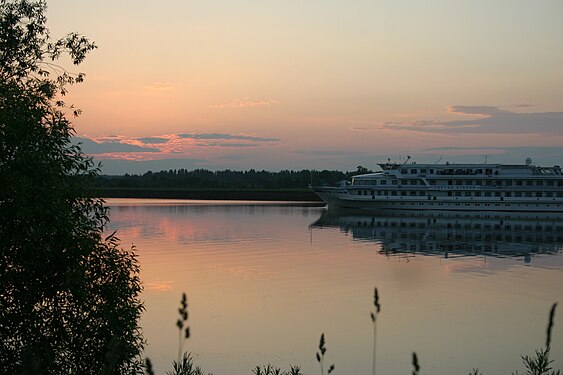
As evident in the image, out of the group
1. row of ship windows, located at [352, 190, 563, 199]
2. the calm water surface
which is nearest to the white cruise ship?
row of ship windows, located at [352, 190, 563, 199]

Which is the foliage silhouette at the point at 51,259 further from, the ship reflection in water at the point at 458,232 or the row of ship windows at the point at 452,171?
the row of ship windows at the point at 452,171

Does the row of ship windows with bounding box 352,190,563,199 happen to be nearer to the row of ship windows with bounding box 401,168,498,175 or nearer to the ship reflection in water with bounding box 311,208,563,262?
the ship reflection in water with bounding box 311,208,563,262

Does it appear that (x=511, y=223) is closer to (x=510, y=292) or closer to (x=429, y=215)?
(x=429, y=215)

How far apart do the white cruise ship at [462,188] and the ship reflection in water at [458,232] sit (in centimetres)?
135

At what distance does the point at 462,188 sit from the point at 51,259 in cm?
7957

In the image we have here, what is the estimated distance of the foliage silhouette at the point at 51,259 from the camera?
13.7 m

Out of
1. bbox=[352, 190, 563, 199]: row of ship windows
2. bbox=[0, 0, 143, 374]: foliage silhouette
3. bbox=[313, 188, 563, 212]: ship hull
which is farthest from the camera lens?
bbox=[352, 190, 563, 199]: row of ship windows

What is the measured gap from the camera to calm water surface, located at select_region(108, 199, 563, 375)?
63.4ft

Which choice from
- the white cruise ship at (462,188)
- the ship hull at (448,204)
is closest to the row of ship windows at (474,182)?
the white cruise ship at (462,188)

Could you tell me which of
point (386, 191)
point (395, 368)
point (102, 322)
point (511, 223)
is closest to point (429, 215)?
point (386, 191)

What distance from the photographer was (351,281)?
32.6 meters

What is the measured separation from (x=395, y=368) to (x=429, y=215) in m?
70.0

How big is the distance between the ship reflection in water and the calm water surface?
310 mm

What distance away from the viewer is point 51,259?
47.1 ft
